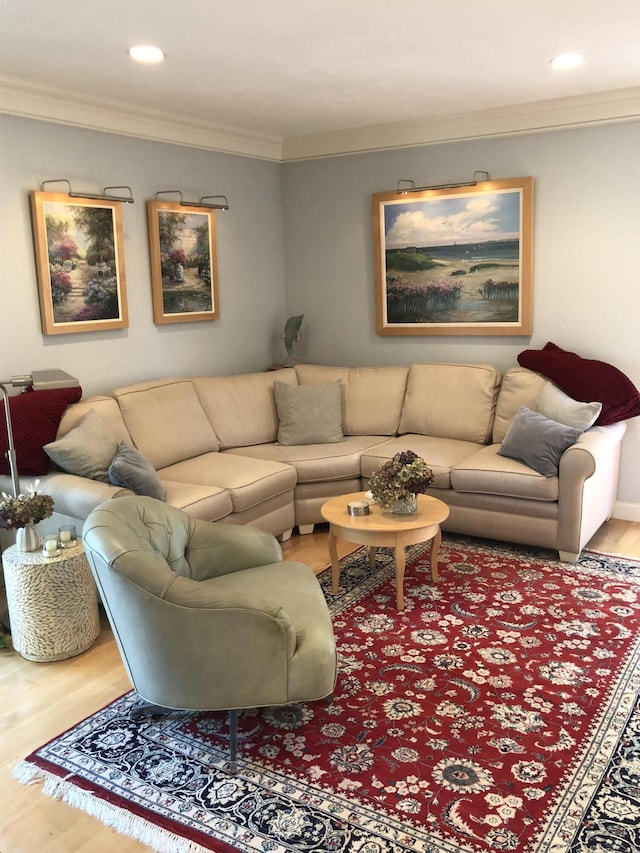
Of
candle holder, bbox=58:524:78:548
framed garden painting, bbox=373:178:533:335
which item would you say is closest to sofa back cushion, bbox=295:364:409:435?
framed garden painting, bbox=373:178:533:335

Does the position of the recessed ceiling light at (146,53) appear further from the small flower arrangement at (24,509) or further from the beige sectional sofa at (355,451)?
the small flower arrangement at (24,509)

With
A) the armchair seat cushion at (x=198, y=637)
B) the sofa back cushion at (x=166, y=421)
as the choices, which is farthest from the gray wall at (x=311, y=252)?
the armchair seat cushion at (x=198, y=637)

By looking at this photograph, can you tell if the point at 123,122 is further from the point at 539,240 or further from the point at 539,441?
the point at 539,441

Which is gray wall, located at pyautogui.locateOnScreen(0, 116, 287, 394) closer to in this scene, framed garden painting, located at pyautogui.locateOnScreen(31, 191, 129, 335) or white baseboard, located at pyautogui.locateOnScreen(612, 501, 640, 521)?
framed garden painting, located at pyautogui.locateOnScreen(31, 191, 129, 335)

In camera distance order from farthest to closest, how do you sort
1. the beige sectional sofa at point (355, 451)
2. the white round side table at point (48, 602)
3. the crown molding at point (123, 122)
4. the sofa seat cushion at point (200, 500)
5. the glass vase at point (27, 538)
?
the beige sectional sofa at point (355, 451) → the crown molding at point (123, 122) → the sofa seat cushion at point (200, 500) → the glass vase at point (27, 538) → the white round side table at point (48, 602)

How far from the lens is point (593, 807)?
2.22 m

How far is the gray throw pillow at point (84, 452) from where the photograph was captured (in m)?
3.60

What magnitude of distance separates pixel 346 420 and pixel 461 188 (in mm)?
1746

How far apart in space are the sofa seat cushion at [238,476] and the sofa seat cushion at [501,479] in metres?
1.01

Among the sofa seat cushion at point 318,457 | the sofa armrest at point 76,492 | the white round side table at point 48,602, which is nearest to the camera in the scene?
the white round side table at point 48,602

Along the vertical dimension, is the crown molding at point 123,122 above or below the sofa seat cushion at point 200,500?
above

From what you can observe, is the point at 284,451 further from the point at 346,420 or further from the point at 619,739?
the point at 619,739

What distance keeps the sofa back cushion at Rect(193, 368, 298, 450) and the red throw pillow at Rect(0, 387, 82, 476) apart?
1.20m

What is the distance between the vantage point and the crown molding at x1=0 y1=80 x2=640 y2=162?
13.0ft
